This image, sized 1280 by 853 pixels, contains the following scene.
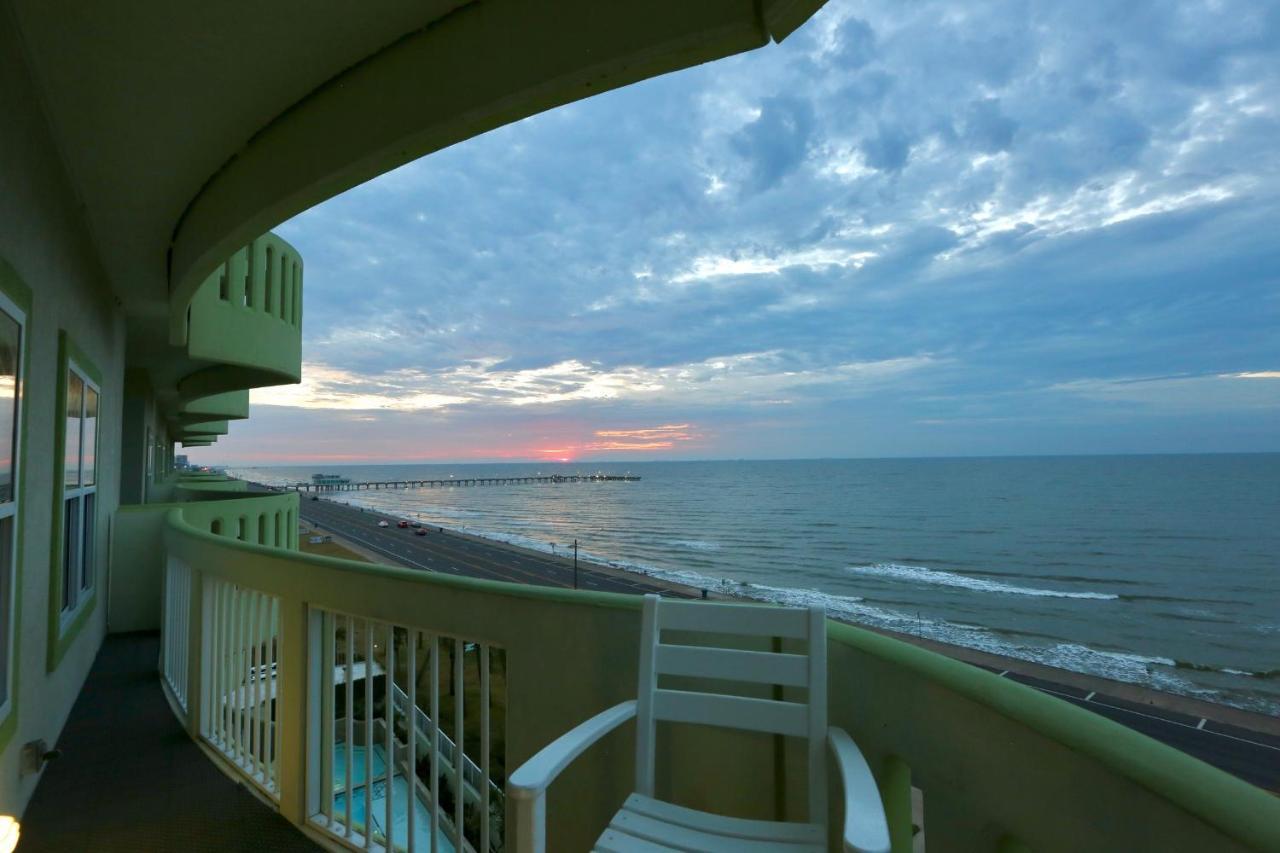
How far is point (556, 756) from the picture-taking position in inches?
50.4

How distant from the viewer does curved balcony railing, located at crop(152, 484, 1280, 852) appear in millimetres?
733

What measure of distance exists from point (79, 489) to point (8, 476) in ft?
6.87

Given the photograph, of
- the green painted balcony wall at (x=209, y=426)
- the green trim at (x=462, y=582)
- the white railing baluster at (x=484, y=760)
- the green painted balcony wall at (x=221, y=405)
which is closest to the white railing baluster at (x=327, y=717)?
the green trim at (x=462, y=582)

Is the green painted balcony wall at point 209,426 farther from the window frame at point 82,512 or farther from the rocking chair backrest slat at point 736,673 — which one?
the rocking chair backrest slat at point 736,673

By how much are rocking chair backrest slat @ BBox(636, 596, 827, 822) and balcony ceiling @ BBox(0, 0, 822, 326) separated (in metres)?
1.47

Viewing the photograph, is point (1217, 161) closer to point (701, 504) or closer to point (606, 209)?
point (606, 209)

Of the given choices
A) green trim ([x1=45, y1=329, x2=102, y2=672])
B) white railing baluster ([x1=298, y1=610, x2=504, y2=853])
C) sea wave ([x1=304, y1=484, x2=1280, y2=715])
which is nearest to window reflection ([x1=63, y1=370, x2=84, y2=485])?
green trim ([x1=45, y1=329, x2=102, y2=672])

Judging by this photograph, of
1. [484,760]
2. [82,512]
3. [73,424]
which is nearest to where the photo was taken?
[484,760]

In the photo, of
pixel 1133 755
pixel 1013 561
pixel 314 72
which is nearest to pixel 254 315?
pixel 314 72

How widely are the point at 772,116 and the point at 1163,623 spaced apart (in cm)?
2807

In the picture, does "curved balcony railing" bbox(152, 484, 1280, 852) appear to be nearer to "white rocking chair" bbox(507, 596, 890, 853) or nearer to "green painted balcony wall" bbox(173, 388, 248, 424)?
"white rocking chair" bbox(507, 596, 890, 853)

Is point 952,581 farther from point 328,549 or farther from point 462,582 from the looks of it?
point 462,582

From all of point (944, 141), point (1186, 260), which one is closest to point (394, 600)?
point (944, 141)

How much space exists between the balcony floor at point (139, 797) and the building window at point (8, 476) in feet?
2.12
